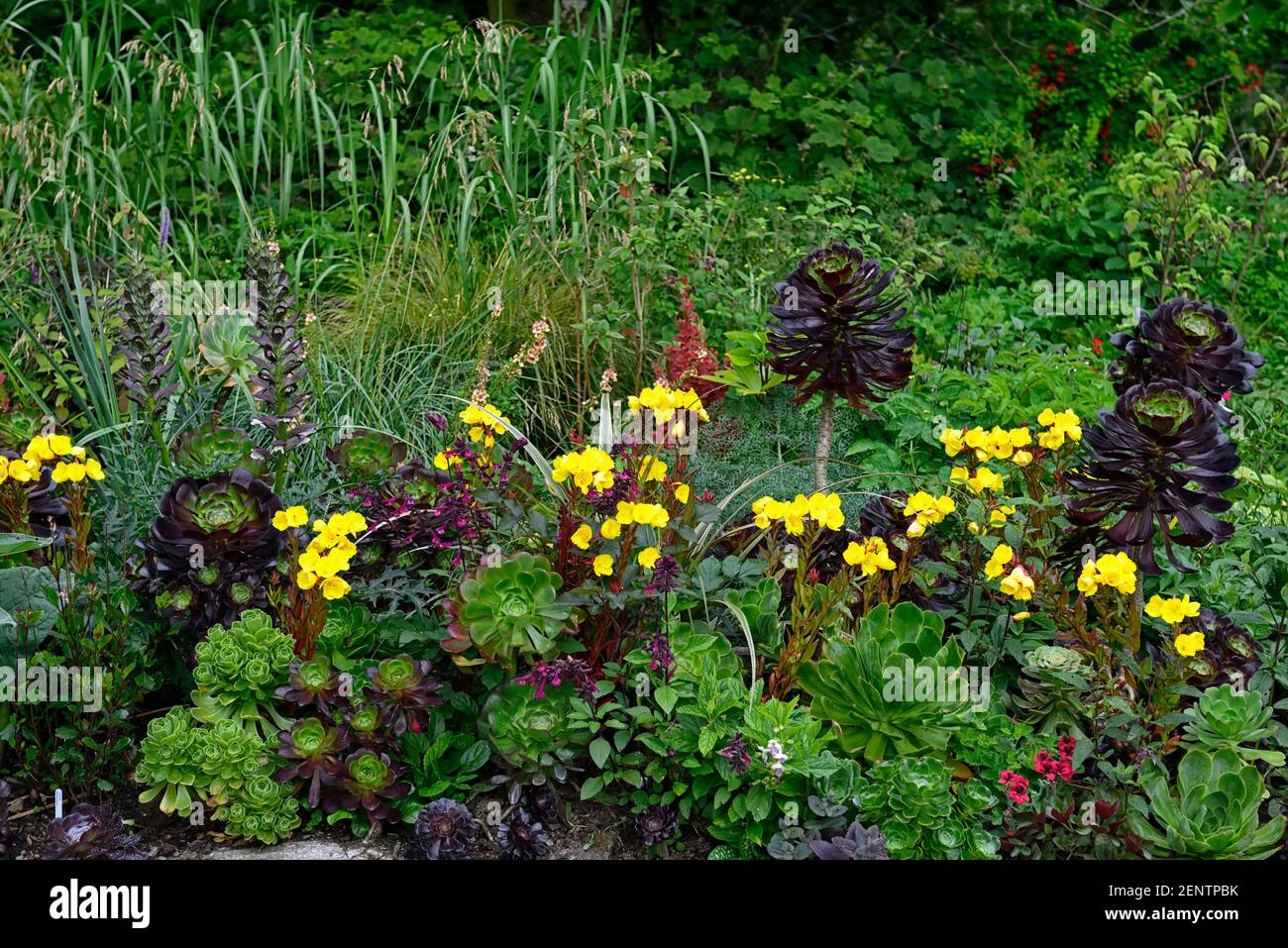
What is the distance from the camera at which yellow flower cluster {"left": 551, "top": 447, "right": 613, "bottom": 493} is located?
309cm

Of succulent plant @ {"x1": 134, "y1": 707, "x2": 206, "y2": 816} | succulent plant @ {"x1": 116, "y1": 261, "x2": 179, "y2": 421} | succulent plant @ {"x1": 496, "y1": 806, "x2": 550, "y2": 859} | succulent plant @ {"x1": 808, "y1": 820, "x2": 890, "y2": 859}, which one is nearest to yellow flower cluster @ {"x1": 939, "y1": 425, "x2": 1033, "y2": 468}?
succulent plant @ {"x1": 808, "y1": 820, "x2": 890, "y2": 859}

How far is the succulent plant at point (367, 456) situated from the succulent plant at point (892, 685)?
137cm

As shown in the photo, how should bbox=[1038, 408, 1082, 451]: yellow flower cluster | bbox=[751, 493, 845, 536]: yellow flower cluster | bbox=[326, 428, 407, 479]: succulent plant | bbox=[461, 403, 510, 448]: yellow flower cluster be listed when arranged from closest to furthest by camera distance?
1. bbox=[751, 493, 845, 536]: yellow flower cluster
2. bbox=[461, 403, 510, 448]: yellow flower cluster
3. bbox=[1038, 408, 1082, 451]: yellow flower cluster
4. bbox=[326, 428, 407, 479]: succulent plant

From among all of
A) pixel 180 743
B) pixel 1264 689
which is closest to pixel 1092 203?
pixel 1264 689

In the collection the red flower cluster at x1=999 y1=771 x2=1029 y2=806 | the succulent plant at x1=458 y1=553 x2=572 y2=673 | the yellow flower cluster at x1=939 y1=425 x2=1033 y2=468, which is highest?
the yellow flower cluster at x1=939 y1=425 x2=1033 y2=468

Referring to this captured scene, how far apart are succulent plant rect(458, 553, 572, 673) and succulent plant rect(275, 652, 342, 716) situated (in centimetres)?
37

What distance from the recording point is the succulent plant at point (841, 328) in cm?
360

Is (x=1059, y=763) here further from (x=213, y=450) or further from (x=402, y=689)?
(x=213, y=450)

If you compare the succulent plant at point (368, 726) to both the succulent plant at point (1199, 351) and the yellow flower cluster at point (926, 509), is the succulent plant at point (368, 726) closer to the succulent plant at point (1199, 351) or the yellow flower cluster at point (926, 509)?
the yellow flower cluster at point (926, 509)

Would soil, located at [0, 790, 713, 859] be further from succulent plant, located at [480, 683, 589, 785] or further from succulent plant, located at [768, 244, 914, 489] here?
succulent plant, located at [768, 244, 914, 489]

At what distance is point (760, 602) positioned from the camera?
3320 millimetres

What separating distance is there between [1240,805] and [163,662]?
8.87ft

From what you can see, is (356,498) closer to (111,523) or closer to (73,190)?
(111,523)

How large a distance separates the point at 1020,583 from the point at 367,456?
1.86m
